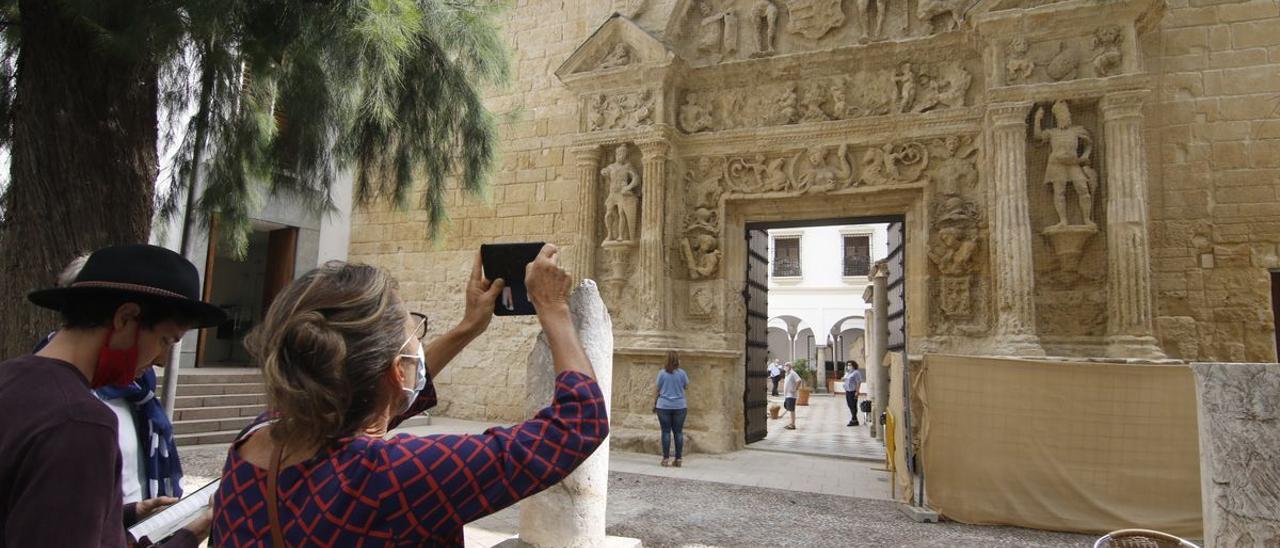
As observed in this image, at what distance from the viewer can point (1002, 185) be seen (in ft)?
22.3

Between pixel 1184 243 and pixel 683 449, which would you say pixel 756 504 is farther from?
pixel 1184 243

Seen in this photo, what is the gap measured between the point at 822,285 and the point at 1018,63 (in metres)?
19.4

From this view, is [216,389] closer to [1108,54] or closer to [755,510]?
[755,510]

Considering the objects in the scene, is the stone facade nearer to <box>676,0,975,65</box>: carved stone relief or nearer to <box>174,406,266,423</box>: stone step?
<box>676,0,975,65</box>: carved stone relief

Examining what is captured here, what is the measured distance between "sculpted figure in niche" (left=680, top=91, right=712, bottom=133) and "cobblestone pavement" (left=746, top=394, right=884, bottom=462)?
3954 millimetres

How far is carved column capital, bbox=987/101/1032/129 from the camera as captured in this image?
688cm

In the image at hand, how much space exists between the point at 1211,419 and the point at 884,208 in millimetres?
5284

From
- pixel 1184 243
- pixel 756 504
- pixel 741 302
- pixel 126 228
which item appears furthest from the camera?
pixel 741 302

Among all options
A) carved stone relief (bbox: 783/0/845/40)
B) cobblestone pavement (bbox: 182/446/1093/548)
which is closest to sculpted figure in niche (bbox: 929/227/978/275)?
carved stone relief (bbox: 783/0/845/40)

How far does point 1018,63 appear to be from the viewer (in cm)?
696

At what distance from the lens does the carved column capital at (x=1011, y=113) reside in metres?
6.88

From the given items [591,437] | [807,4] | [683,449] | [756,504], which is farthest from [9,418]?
[807,4]

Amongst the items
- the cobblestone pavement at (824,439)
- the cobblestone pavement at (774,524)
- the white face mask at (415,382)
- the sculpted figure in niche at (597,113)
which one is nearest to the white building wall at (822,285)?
the cobblestone pavement at (824,439)

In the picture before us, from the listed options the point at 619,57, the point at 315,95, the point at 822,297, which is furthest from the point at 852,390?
the point at 822,297
